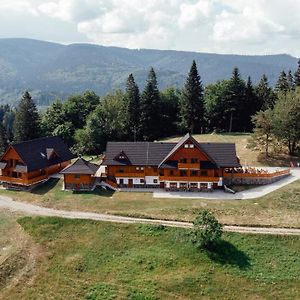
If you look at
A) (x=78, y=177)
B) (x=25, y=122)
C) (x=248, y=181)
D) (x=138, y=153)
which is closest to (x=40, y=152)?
(x=78, y=177)

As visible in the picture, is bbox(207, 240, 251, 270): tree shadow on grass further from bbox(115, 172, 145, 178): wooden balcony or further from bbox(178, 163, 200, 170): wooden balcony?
bbox(115, 172, 145, 178): wooden balcony

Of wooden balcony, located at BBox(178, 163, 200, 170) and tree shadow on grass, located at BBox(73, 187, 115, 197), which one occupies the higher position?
wooden balcony, located at BBox(178, 163, 200, 170)

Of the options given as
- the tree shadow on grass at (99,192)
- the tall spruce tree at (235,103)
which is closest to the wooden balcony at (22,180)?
the tree shadow on grass at (99,192)

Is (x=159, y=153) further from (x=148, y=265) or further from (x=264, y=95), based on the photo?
(x=264, y=95)

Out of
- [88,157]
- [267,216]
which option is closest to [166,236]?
[267,216]

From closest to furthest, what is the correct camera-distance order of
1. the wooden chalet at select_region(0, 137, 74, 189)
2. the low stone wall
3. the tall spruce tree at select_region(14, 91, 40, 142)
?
1. the low stone wall
2. the wooden chalet at select_region(0, 137, 74, 189)
3. the tall spruce tree at select_region(14, 91, 40, 142)

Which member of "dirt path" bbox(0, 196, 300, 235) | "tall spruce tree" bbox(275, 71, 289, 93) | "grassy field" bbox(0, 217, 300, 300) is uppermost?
"tall spruce tree" bbox(275, 71, 289, 93)

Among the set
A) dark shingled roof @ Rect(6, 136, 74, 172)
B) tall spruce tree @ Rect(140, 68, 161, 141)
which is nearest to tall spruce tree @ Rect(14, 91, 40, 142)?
dark shingled roof @ Rect(6, 136, 74, 172)
